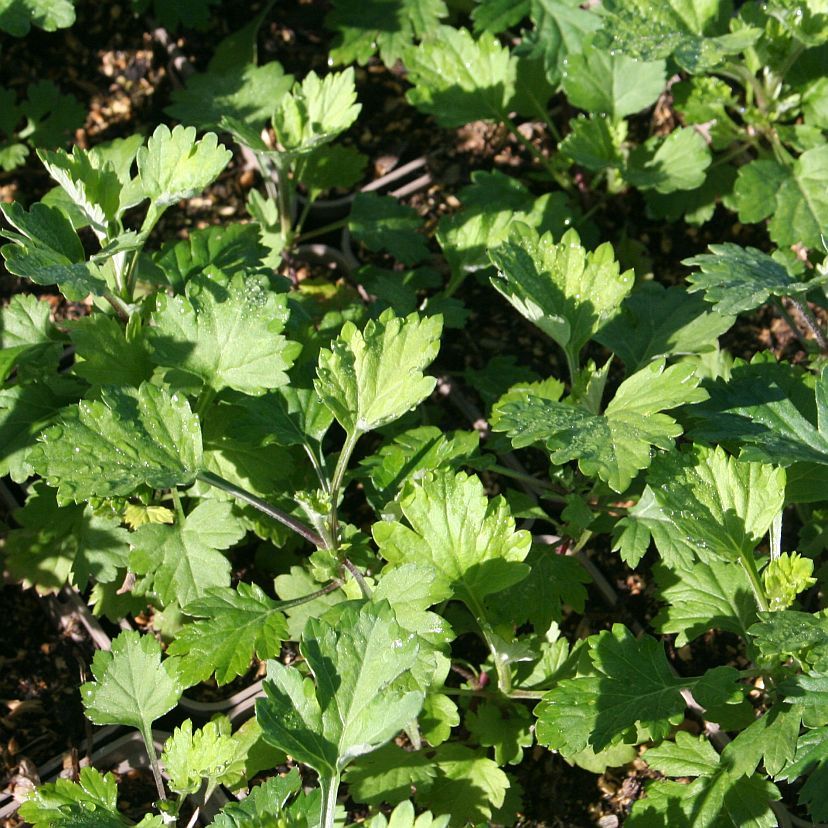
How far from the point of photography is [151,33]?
2.53 meters

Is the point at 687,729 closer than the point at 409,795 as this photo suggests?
No

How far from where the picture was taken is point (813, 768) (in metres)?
1.44

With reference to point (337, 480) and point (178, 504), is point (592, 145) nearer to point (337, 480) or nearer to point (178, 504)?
point (337, 480)

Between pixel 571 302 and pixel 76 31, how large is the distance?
65.3 inches

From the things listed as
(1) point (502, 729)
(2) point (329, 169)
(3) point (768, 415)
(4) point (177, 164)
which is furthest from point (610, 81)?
(1) point (502, 729)

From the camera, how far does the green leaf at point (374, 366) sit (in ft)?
4.86

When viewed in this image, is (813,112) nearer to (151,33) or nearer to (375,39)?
(375,39)

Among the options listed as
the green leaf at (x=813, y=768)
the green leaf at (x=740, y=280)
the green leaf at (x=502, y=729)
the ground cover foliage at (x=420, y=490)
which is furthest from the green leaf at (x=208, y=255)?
the green leaf at (x=813, y=768)

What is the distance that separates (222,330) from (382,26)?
3.71ft

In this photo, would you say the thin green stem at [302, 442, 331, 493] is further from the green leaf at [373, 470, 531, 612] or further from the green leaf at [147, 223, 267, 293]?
the green leaf at [147, 223, 267, 293]

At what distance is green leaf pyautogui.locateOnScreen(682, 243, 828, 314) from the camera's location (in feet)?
5.13

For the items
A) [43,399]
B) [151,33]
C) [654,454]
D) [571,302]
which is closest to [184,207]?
[151,33]

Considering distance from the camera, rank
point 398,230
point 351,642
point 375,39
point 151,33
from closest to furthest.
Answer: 1. point 351,642
2. point 398,230
3. point 375,39
4. point 151,33

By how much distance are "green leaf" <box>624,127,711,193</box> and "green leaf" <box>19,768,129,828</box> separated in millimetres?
1511
